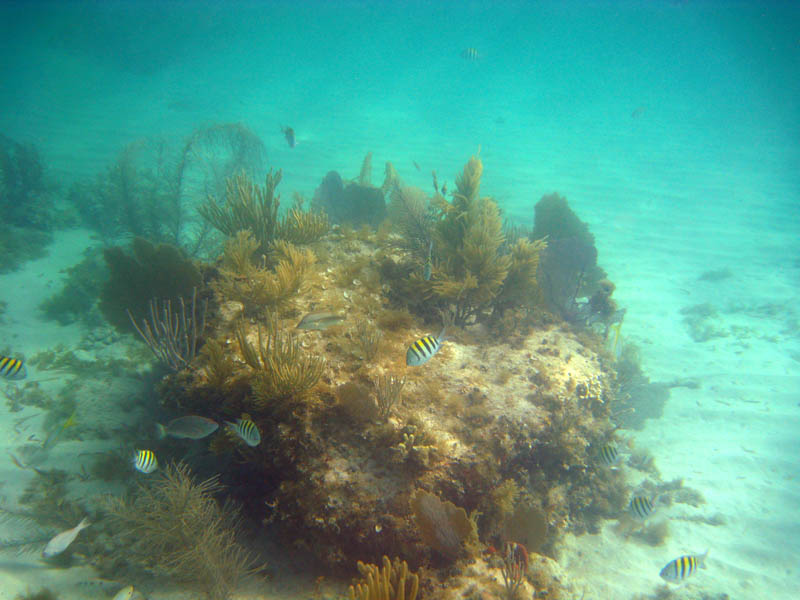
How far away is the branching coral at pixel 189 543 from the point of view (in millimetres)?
2936

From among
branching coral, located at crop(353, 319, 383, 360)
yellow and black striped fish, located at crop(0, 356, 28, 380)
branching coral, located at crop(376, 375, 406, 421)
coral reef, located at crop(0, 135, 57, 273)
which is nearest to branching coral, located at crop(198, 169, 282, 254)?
branching coral, located at crop(353, 319, 383, 360)

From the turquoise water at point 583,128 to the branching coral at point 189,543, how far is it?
9.75ft

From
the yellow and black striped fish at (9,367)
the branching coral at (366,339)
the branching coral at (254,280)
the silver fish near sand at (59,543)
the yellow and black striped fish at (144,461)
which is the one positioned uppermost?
the branching coral at (254,280)

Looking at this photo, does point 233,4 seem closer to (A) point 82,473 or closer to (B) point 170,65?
(B) point 170,65

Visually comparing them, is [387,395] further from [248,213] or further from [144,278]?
[144,278]

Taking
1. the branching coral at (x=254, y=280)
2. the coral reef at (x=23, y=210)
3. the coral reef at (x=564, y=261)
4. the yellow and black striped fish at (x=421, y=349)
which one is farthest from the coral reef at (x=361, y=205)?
the coral reef at (x=23, y=210)

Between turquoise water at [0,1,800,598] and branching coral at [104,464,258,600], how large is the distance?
2972mm

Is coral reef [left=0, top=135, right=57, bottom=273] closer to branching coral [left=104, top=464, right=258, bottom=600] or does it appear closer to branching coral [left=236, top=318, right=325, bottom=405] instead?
branching coral [left=104, top=464, right=258, bottom=600]

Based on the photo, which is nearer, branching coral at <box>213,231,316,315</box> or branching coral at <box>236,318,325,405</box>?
branching coral at <box>236,318,325,405</box>

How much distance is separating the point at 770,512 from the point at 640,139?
44830mm

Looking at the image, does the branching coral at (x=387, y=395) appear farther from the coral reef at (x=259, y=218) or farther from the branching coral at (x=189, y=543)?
the coral reef at (x=259, y=218)

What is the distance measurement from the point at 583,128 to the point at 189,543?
56243 millimetres

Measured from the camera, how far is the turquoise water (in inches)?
333

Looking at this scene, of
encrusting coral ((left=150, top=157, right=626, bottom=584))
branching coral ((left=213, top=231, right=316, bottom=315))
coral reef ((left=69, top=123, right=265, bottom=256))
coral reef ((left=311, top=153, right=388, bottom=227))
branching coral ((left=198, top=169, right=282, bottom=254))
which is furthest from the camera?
coral reef ((left=69, top=123, right=265, bottom=256))
